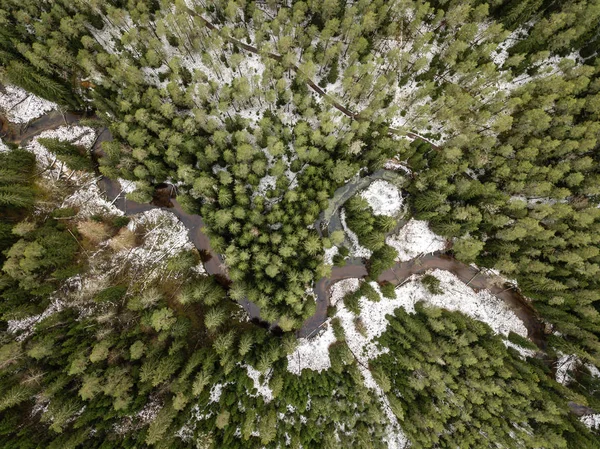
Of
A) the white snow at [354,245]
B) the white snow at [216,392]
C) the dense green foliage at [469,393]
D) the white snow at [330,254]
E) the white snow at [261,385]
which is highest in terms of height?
the white snow at [354,245]

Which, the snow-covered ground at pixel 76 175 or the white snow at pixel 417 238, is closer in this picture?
the snow-covered ground at pixel 76 175

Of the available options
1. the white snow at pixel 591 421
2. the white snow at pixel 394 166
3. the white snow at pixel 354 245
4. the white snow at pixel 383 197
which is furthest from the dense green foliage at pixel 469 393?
the white snow at pixel 394 166

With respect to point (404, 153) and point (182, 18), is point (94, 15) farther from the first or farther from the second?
point (404, 153)

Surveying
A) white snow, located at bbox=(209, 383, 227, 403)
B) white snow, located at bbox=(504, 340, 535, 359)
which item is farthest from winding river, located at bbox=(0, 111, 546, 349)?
white snow, located at bbox=(209, 383, 227, 403)

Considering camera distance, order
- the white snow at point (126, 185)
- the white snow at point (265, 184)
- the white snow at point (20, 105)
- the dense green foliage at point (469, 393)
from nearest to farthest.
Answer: the dense green foliage at point (469, 393)
the white snow at point (265, 184)
the white snow at point (20, 105)
the white snow at point (126, 185)

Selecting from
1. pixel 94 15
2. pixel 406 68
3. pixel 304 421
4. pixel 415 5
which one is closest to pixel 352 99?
pixel 406 68

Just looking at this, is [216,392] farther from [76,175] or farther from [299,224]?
[76,175]

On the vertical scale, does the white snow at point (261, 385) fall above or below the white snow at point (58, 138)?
below

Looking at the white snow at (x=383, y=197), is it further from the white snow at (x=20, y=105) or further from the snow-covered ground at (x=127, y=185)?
the white snow at (x=20, y=105)
